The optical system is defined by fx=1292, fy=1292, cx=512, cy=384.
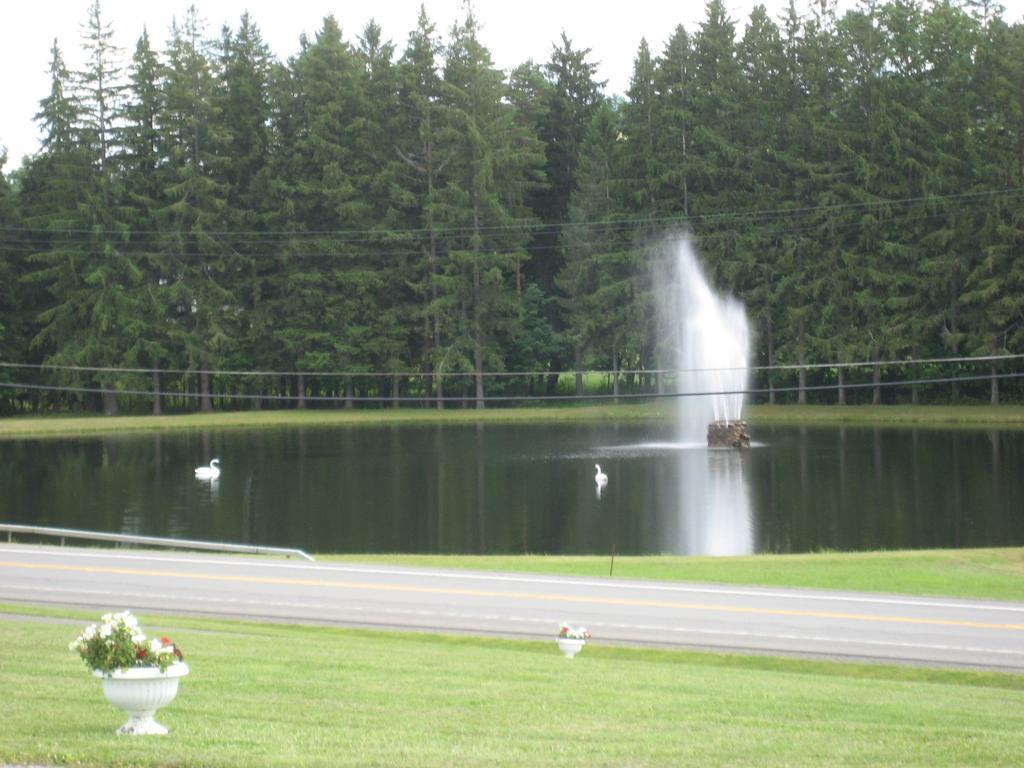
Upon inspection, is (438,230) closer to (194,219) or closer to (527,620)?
(194,219)

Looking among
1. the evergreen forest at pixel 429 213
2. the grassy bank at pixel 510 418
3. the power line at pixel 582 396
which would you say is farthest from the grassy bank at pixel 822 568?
the evergreen forest at pixel 429 213

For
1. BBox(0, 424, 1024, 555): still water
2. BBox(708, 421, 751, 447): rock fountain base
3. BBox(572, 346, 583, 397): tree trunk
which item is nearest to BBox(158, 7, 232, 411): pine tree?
BBox(0, 424, 1024, 555): still water

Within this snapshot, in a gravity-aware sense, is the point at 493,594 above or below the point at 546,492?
above

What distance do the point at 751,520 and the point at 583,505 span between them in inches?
221

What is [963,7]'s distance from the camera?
238 ft

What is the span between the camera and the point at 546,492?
3988 centimetres

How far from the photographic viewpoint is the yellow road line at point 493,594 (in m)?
18.7

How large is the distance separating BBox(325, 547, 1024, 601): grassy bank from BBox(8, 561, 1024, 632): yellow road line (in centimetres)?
249

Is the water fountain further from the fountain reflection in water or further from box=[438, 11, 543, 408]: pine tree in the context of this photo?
box=[438, 11, 543, 408]: pine tree

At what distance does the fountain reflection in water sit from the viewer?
104 ft

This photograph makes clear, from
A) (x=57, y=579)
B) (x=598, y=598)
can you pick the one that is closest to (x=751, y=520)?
(x=598, y=598)

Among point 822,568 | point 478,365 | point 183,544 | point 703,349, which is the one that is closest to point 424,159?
point 478,365

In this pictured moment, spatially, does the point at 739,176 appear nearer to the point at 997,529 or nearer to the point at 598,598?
the point at 997,529

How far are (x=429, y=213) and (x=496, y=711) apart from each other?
67758 mm
